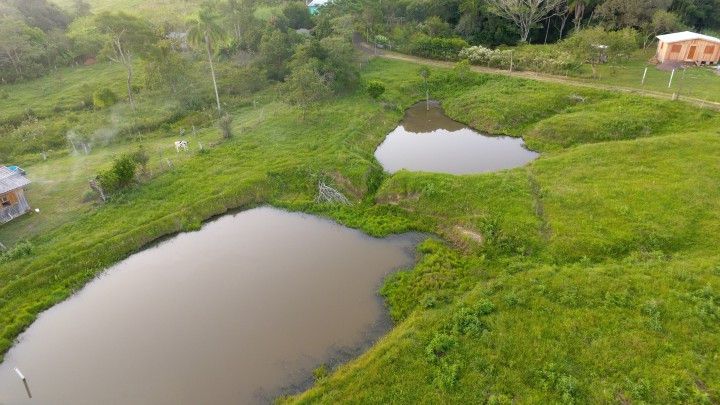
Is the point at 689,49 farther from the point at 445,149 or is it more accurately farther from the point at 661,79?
the point at 445,149

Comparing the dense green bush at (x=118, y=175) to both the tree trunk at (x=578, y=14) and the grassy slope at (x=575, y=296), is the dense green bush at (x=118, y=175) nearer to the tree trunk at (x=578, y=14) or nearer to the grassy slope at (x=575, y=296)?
the grassy slope at (x=575, y=296)

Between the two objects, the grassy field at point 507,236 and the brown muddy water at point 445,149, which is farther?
the brown muddy water at point 445,149

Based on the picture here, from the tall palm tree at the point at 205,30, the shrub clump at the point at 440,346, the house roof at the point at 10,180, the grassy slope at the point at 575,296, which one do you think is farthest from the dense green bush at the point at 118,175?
the shrub clump at the point at 440,346

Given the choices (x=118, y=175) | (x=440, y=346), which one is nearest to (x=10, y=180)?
(x=118, y=175)

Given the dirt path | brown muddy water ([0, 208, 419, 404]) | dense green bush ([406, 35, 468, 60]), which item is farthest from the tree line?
brown muddy water ([0, 208, 419, 404])

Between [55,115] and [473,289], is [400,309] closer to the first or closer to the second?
[473,289]

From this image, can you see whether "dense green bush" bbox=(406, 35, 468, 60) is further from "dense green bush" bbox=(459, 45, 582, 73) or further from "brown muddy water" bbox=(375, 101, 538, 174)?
"brown muddy water" bbox=(375, 101, 538, 174)
